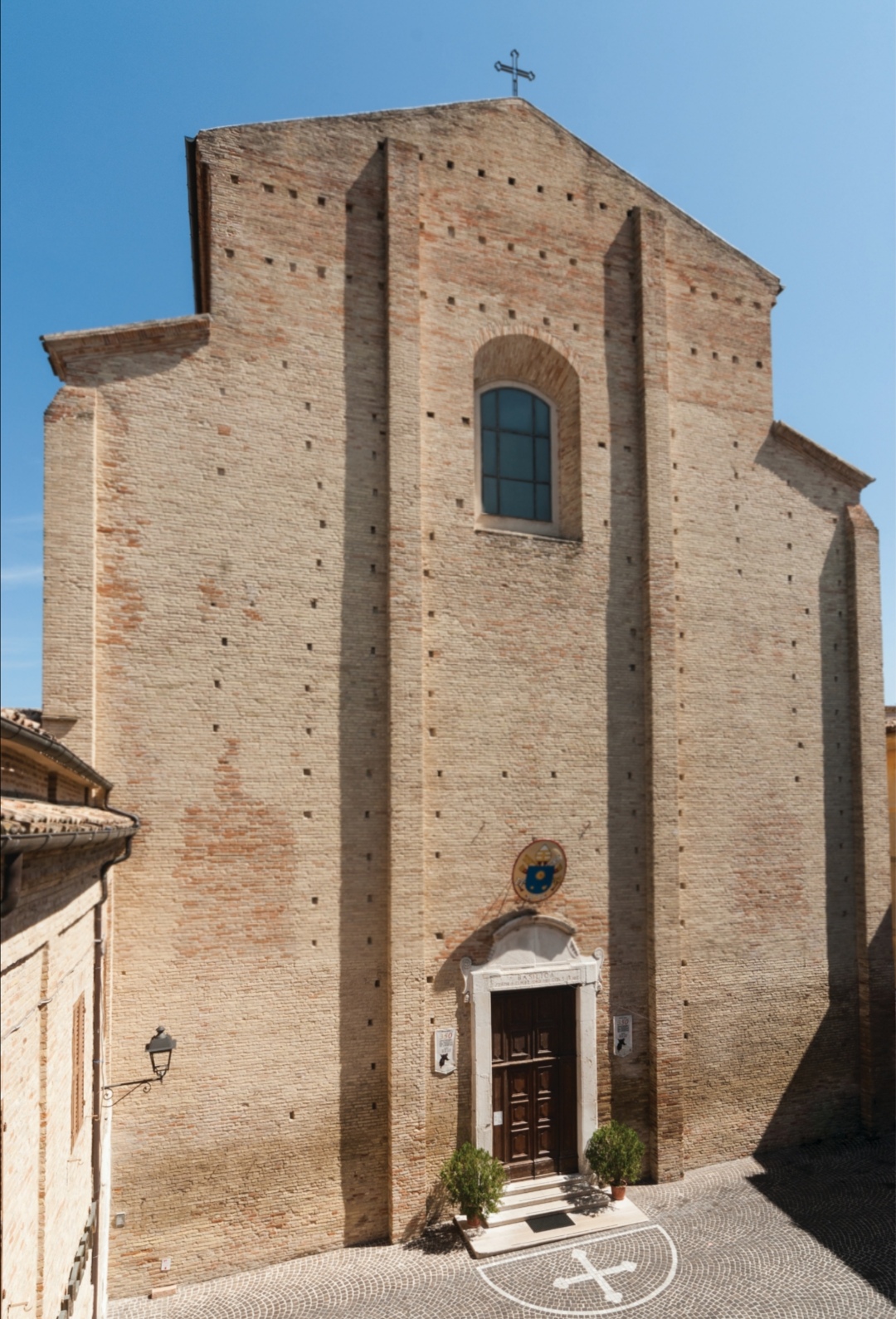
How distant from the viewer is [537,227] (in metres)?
11.3

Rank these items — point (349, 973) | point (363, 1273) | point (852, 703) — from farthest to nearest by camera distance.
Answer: point (852, 703)
point (349, 973)
point (363, 1273)

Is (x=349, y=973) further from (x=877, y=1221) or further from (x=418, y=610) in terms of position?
(x=877, y=1221)

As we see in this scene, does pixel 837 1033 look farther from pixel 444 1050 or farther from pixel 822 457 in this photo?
pixel 822 457

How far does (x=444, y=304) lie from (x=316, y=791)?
6.76m

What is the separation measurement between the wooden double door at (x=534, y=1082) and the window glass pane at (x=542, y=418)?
313 inches

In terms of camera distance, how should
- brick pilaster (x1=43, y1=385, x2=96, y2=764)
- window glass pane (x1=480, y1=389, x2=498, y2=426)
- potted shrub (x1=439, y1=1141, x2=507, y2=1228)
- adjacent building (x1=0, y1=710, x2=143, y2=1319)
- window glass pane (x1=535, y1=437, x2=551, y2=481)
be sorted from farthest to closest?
window glass pane (x1=535, y1=437, x2=551, y2=481) < window glass pane (x1=480, y1=389, x2=498, y2=426) < potted shrub (x1=439, y1=1141, x2=507, y2=1228) < brick pilaster (x1=43, y1=385, x2=96, y2=764) < adjacent building (x1=0, y1=710, x2=143, y2=1319)

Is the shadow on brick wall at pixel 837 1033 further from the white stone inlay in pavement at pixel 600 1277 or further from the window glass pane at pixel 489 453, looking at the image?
the window glass pane at pixel 489 453

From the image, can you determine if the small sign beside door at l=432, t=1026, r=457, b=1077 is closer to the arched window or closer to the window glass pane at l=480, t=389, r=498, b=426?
the arched window

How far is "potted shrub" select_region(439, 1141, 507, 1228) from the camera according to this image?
918 centimetres

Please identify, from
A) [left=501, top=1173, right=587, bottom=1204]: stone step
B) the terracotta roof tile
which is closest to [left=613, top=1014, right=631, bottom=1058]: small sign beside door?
[left=501, top=1173, right=587, bottom=1204]: stone step

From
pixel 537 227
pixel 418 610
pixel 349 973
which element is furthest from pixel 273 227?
pixel 349 973

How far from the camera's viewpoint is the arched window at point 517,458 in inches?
448

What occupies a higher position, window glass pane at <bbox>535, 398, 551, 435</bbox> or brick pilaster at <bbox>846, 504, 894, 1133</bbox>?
window glass pane at <bbox>535, 398, 551, 435</bbox>

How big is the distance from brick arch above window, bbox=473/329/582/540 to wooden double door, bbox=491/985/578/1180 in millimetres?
6470
